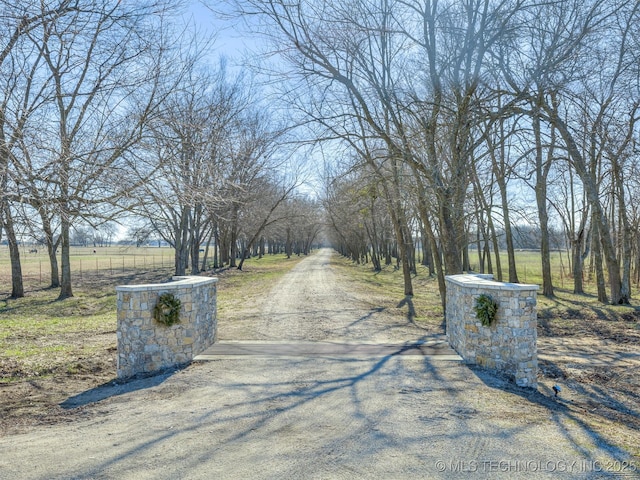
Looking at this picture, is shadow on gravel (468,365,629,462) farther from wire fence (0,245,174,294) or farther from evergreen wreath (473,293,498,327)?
wire fence (0,245,174,294)

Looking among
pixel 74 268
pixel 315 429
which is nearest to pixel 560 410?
pixel 315 429

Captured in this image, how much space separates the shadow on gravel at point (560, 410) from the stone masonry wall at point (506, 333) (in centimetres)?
17

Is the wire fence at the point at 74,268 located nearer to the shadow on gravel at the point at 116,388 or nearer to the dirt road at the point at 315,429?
the shadow on gravel at the point at 116,388

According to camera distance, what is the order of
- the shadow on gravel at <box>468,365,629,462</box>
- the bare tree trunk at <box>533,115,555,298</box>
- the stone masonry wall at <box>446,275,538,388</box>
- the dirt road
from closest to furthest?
the dirt road
the shadow on gravel at <box>468,365,629,462</box>
the stone masonry wall at <box>446,275,538,388</box>
the bare tree trunk at <box>533,115,555,298</box>

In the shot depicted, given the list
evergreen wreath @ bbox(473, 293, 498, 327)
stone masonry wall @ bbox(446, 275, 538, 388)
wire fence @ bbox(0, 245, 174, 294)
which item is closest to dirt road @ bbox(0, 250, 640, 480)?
stone masonry wall @ bbox(446, 275, 538, 388)

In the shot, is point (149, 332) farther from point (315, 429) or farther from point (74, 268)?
point (74, 268)

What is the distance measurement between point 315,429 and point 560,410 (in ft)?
9.26

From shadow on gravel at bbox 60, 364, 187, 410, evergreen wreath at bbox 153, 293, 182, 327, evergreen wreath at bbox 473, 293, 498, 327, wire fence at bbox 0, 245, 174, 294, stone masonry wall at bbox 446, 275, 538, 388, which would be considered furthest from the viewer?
wire fence at bbox 0, 245, 174, 294

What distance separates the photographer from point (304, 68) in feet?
34.8

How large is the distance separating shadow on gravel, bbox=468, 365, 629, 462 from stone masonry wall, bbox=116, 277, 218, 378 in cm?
419

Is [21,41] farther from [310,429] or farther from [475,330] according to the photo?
[475,330]

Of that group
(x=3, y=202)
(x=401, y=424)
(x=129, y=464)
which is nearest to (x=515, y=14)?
(x=401, y=424)

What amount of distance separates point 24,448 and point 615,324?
12.5 m

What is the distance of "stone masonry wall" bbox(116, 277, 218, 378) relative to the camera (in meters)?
6.41
